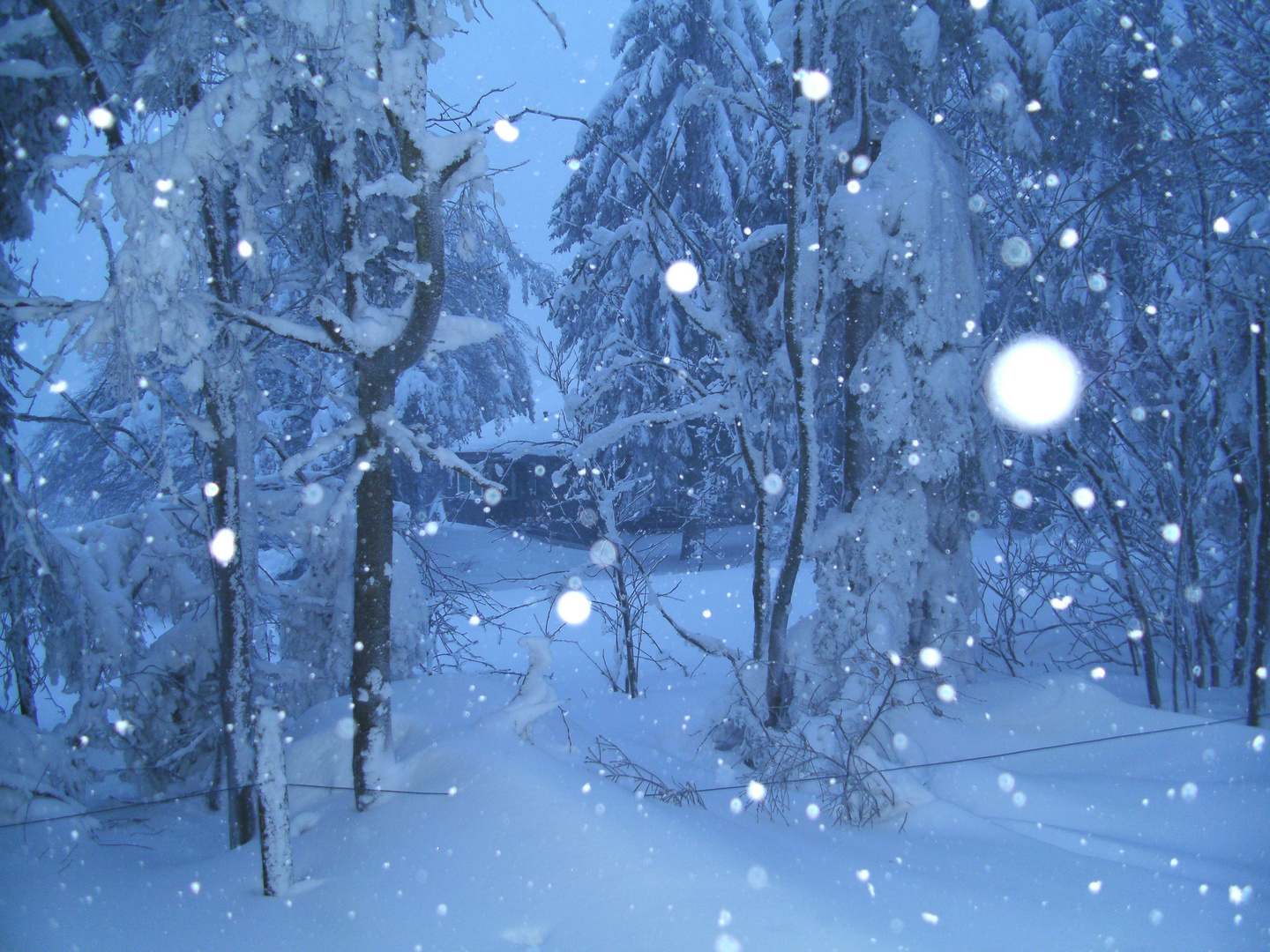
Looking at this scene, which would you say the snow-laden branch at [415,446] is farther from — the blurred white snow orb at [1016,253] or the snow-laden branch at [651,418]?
the blurred white snow orb at [1016,253]

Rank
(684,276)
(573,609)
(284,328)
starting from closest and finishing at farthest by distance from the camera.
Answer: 1. (284,328)
2. (684,276)
3. (573,609)

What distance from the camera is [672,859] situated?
3.54 m

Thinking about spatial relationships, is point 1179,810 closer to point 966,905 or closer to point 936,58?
point 966,905

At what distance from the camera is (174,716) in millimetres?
6992

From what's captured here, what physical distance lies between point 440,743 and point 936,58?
7452mm

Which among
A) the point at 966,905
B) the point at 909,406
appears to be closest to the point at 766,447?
the point at 909,406

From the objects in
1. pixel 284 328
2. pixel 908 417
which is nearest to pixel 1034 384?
→ pixel 908 417

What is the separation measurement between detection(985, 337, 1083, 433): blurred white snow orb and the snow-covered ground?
9.91 ft

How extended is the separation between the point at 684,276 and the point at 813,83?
2.36 m

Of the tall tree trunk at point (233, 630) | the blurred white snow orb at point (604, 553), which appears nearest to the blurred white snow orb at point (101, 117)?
the tall tree trunk at point (233, 630)

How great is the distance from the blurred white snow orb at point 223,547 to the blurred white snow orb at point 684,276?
522cm

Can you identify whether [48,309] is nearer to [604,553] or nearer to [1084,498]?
[604,553]

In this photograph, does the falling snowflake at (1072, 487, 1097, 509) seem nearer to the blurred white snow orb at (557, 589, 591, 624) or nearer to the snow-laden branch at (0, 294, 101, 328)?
the blurred white snow orb at (557, 589, 591, 624)

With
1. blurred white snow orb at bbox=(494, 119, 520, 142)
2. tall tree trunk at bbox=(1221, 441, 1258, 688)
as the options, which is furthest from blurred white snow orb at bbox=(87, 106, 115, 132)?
tall tree trunk at bbox=(1221, 441, 1258, 688)
